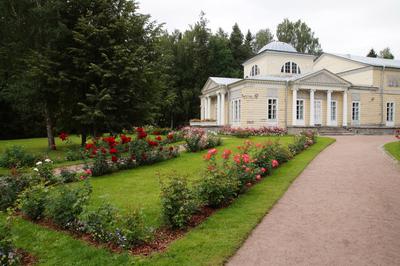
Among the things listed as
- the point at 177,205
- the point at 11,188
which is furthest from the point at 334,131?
the point at 11,188

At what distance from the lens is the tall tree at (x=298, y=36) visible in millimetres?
57781

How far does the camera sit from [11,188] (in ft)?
22.9

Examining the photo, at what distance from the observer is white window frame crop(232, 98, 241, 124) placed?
88.8 feet

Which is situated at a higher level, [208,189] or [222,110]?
[222,110]

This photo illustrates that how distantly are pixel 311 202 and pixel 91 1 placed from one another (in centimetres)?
1462

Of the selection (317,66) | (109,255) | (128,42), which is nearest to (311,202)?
(109,255)

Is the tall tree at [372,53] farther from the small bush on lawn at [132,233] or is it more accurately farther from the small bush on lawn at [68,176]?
the small bush on lawn at [132,233]

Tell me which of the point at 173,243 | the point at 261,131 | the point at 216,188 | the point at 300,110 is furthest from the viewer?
the point at 300,110

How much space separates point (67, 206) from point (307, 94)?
24933 millimetres

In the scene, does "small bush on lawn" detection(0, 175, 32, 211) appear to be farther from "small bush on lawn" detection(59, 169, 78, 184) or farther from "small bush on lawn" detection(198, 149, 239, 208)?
"small bush on lawn" detection(198, 149, 239, 208)

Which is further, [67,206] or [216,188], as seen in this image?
[216,188]

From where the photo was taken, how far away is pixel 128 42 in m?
16.2

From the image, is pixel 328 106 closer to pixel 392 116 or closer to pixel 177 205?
pixel 392 116

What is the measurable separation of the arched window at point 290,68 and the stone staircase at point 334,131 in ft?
27.5
